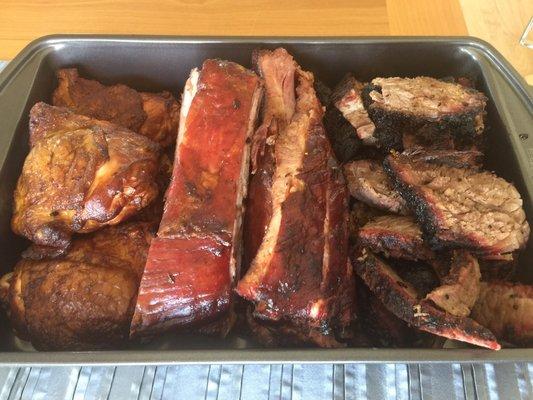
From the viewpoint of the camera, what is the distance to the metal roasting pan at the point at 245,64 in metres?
1.60

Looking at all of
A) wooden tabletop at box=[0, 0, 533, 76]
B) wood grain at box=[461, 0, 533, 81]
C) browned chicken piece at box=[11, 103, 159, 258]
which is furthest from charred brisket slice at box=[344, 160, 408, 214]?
wood grain at box=[461, 0, 533, 81]

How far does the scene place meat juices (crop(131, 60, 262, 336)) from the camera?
1.33m

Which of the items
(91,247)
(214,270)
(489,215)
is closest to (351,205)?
(489,215)

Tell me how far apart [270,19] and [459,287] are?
5.43 ft

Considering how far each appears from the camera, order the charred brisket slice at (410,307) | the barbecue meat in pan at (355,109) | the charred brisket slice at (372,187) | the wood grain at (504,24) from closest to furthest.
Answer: the charred brisket slice at (410,307) → the charred brisket slice at (372,187) → the barbecue meat in pan at (355,109) → the wood grain at (504,24)

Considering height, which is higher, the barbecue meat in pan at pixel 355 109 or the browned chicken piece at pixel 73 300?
the barbecue meat in pan at pixel 355 109

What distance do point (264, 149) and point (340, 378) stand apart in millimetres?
719

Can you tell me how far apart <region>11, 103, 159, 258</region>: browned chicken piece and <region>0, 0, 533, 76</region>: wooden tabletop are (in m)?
1.06

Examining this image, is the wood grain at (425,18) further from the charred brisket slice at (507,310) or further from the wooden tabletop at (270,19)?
the charred brisket slice at (507,310)

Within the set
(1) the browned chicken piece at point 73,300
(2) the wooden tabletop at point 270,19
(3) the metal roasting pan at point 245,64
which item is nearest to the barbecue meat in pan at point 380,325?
(3) the metal roasting pan at point 245,64

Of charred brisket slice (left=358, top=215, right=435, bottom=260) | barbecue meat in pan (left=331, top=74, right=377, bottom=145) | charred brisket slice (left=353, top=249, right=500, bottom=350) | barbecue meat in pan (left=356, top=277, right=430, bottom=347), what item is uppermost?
barbecue meat in pan (left=331, top=74, right=377, bottom=145)

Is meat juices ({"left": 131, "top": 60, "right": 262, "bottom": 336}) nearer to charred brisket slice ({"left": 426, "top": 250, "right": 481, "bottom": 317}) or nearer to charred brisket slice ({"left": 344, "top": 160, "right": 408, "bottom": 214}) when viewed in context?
charred brisket slice ({"left": 344, "top": 160, "right": 408, "bottom": 214})

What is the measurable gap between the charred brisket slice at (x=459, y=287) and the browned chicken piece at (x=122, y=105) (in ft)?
3.61

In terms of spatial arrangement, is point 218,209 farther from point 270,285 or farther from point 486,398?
point 486,398
